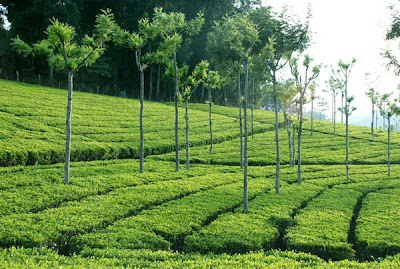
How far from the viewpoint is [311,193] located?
25359mm

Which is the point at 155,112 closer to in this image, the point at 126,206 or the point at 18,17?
the point at 18,17

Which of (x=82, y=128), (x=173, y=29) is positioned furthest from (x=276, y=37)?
(x=82, y=128)

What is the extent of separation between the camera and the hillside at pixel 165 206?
1367cm

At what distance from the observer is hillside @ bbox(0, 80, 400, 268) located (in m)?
13.7

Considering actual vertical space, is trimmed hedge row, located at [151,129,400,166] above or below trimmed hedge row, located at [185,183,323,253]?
above

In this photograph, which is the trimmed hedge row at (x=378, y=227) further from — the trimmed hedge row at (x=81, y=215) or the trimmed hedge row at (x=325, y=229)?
the trimmed hedge row at (x=81, y=215)

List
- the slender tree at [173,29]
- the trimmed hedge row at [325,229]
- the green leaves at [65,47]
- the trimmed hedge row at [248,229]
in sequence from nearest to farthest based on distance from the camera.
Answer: the trimmed hedge row at [248,229]
the trimmed hedge row at [325,229]
the green leaves at [65,47]
the slender tree at [173,29]

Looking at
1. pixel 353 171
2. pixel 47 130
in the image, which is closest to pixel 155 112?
pixel 47 130

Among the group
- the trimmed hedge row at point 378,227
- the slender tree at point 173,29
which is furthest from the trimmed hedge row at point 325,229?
the slender tree at point 173,29

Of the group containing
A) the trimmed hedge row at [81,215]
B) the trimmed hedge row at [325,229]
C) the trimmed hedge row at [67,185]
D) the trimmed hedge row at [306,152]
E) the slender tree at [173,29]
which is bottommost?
the trimmed hedge row at [325,229]

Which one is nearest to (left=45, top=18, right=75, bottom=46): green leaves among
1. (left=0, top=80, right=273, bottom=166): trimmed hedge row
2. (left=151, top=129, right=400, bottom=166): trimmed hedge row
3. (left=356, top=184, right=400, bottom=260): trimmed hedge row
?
(left=0, top=80, right=273, bottom=166): trimmed hedge row

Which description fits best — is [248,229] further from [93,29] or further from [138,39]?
[93,29]

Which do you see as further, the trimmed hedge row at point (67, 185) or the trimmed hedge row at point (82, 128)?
the trimmed hedge row at point (82, 128)

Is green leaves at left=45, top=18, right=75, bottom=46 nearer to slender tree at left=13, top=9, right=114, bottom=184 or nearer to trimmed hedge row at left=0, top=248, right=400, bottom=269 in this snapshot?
slender tree at left=13, top=9, right=114, bottom=184
